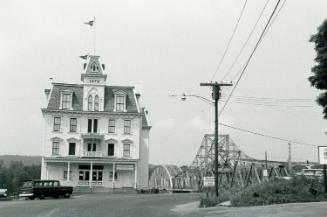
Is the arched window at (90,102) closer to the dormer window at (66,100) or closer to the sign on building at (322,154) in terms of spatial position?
the dormer window at (66,100)

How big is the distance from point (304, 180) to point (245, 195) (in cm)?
400

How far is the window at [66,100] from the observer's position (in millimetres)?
68688

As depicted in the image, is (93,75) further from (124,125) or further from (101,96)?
(124,125)

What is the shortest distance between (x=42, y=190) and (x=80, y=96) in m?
23.4

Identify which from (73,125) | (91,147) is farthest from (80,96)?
(91,147)

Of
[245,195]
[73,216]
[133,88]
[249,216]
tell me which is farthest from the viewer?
[133,88]

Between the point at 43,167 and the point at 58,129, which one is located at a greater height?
the point at 58,129

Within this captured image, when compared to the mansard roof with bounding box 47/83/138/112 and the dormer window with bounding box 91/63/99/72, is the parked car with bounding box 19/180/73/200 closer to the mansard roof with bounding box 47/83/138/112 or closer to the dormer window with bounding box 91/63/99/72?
the mansard roof with bounding box 47/83/138/112

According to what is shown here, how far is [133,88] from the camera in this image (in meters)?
71.1

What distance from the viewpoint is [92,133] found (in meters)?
68.2

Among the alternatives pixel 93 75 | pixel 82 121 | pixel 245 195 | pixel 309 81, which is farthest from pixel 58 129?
pixel 309 81

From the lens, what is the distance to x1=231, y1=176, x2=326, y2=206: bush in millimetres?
30469

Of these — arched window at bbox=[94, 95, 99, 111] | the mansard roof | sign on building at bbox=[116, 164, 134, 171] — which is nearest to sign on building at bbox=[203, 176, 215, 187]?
sign on building at bbox=[116, 164, 134, 171]

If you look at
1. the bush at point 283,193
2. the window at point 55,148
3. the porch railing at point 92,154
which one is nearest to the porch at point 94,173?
the porch railing at point 92,154
